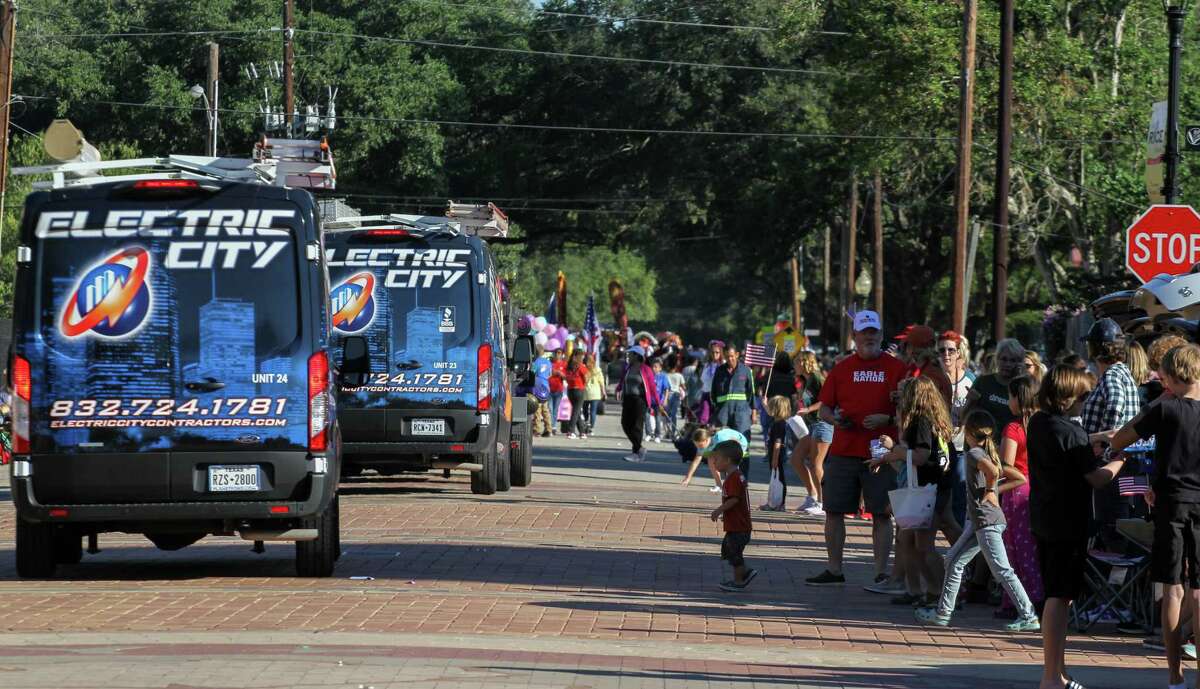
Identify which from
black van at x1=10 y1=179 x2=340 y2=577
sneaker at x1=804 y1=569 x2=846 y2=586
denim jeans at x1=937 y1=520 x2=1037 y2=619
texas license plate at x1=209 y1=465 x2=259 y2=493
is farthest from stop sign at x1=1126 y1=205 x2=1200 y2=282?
texas license plate at x1=209 y1=465 x2=259 y2=493

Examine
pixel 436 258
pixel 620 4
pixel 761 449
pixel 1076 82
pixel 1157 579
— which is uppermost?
pixel 620 4

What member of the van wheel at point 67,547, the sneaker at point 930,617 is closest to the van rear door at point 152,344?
the van wheel at point 67,547

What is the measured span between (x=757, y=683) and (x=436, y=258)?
984 centimetres

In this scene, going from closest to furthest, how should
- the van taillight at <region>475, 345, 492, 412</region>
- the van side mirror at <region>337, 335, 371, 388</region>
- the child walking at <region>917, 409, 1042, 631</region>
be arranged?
the child walking at <region>917, 409, 1042, 631</region> → the van side mirror at <region>337, 335, 371, 388</region> → the van taillight at <region>475, 345, 492, 412</region>

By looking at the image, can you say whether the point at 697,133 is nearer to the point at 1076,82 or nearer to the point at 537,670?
the point at 1076,82

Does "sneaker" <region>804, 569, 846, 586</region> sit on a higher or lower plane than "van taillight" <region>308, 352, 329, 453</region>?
lower

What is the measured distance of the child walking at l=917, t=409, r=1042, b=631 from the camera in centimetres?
1005

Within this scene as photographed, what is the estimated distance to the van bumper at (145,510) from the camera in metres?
11.0

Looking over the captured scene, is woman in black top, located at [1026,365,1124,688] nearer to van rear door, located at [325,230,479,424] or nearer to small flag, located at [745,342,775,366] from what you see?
van rear door, located at [325,230,479,424]

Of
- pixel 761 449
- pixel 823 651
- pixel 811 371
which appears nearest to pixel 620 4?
pixel 761 449

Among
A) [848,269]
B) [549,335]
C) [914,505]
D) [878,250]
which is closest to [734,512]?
[914,505]

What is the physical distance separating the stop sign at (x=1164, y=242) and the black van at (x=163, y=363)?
24.6 ft

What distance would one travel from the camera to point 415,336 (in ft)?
57.5

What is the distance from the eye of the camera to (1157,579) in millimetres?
8109
